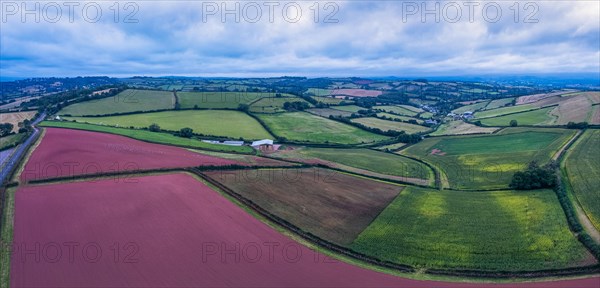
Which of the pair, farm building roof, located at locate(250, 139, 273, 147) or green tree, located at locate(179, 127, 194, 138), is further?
green tree, located at locate(179, 127, 194, 138)

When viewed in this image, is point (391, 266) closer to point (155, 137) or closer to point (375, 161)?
point (375, 161)

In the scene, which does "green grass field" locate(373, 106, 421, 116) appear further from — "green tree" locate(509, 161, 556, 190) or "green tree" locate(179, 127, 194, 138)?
"green tree" locate(509, 161, 556, 190)

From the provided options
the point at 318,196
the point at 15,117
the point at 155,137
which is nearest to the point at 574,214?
the point at 318,196

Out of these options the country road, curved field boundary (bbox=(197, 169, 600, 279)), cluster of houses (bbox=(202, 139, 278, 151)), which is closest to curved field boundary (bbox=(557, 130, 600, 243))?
curved field boundary (bbox=(197, 169, 600, 279))

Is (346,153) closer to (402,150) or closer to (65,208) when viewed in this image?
(402,150)

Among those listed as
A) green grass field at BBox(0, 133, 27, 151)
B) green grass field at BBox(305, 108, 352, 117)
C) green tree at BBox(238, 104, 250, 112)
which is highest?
green tree at BBox(238, 104, 250, 112)

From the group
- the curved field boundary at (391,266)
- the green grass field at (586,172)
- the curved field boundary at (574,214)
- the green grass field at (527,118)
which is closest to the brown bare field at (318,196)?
the curved field boundary at (391,266)

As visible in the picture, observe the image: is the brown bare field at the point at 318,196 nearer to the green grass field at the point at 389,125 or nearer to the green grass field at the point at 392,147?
the green grass field at the point at 392,147
